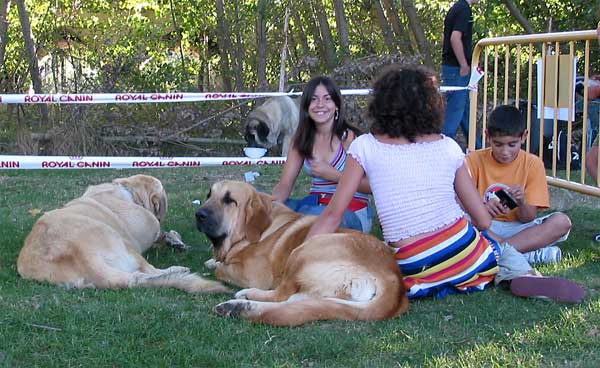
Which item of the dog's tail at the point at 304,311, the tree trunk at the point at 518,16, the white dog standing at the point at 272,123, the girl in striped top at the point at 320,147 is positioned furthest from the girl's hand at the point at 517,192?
the tree trunk at the point at 518,16

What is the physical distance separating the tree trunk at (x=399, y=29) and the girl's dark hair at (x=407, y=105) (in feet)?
32.2

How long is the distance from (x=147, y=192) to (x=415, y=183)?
232 cm

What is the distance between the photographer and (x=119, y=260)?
4.80 m

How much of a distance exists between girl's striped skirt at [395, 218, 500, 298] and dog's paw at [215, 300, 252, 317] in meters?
0.92

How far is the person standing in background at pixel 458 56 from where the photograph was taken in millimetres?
9500

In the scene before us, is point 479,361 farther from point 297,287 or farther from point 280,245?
point 280,245

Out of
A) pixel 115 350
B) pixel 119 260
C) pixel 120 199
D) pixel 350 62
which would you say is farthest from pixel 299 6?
pixel 115 350

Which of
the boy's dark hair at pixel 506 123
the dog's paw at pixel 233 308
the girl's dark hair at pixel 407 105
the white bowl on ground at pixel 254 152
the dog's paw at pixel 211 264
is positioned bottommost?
the dog's paw at pixel 211 264

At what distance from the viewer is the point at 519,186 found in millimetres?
5234

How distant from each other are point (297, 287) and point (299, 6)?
10455 mm

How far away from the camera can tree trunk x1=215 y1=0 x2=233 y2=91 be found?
521 inches

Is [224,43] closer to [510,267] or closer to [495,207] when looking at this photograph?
[495,207]

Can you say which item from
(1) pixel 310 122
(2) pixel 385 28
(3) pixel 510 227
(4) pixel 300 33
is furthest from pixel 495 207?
(4) pixel 300 33

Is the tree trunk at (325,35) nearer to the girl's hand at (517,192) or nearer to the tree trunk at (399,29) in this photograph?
the tree trunk at (399,29)
